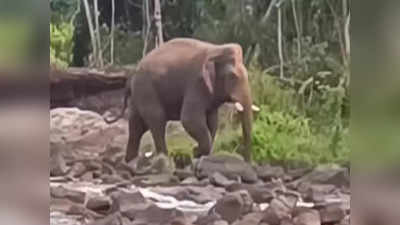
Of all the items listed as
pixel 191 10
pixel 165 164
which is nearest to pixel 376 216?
pixel 165 164

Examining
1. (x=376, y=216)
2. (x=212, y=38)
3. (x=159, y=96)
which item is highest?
(x=212, y=38)

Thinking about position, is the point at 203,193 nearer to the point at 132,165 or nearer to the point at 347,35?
the point at 132,165

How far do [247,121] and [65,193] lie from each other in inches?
18.7

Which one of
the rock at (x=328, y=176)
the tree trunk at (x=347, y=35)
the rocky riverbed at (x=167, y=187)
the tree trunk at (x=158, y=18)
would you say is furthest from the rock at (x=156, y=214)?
the tree trunk at (x=347, y=35)

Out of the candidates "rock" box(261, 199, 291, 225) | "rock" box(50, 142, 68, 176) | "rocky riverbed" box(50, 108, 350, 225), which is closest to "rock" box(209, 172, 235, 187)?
"rocky riverbed" box(50, 108, 350, 225)

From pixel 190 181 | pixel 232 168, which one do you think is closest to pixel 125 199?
pixel 190 181

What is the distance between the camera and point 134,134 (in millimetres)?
1748

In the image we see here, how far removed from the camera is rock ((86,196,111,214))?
69.0 inches

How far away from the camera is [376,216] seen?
1751 millimetres

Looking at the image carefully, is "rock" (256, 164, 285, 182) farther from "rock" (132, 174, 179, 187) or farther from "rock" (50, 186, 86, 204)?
"rock" (50, 186, 86, 204)

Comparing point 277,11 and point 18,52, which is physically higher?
point 277,11

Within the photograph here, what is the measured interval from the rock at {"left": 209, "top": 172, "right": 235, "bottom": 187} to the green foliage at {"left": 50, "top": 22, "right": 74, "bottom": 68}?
446mm

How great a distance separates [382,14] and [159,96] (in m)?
0.57

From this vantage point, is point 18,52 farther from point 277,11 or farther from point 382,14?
point 382,14
